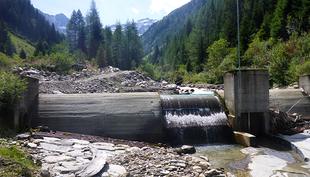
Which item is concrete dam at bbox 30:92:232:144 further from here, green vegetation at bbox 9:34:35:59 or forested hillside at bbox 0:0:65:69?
green vegetation at bbox 9:34:35:59

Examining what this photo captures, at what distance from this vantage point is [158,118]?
31.1 ft

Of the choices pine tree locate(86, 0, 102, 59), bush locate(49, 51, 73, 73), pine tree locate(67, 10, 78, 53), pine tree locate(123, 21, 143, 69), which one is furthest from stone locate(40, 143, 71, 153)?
pine tree locate(67, 10, 78, 53)

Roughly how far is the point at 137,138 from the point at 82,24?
5819 centimetres

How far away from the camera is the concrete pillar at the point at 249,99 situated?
9.74 m

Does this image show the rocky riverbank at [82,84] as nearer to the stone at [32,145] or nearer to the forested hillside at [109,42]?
the stone at [32,145]

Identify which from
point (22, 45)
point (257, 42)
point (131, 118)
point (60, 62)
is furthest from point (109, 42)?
point (131, 118)

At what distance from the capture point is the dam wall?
8.91 meters

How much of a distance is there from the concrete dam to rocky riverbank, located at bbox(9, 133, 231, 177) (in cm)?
191

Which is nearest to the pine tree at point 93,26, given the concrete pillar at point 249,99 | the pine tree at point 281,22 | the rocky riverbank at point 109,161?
the pine tree at point 281,22

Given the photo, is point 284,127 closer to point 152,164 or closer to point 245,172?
point 245,172

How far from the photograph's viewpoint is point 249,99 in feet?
32.2

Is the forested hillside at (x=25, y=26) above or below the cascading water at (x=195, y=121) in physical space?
above

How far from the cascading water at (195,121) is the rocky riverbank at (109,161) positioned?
7.28 feet

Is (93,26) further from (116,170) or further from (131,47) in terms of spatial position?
(116,170)
